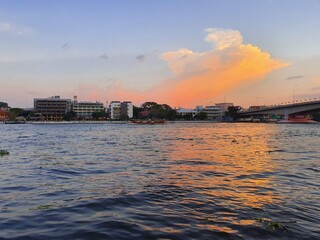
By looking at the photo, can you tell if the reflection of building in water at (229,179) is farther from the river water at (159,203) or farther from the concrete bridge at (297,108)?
the concrete bridge at (297,108)

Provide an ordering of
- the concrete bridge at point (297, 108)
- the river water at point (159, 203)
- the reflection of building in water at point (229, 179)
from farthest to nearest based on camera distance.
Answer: the concrete bridge at point (297, 108) → the reflection of building in water at point (229, 179) → the river water at point (159, 203)

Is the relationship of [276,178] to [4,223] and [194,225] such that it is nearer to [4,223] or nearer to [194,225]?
[194,225]

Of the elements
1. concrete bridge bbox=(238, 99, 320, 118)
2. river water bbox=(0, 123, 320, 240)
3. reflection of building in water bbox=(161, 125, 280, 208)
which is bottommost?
reflection of building in water bbox=(161, 125, 280, 208)

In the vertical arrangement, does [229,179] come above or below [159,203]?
below

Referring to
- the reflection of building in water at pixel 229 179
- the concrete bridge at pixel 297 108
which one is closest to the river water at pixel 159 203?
the reflection of building in water at pixel 229 179

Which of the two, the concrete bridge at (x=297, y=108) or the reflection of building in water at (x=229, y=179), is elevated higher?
the concrete bridge at (x=297, y=108)

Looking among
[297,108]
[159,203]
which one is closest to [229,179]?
[159,203]

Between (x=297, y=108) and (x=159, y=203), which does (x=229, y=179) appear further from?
(x=297, y=108)

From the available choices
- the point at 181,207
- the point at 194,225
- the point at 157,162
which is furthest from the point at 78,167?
the point at 194,225

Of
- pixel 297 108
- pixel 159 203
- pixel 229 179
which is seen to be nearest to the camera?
pixel 159 203

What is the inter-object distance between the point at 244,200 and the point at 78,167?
12.5 meters

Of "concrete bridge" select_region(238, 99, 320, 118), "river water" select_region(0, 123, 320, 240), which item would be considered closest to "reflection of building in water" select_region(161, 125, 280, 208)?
"river water" select_region(0, 123, 320, 240)

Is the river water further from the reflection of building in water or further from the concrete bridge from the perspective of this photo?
the concrete bridge

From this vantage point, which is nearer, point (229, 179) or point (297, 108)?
point (229, 179)
